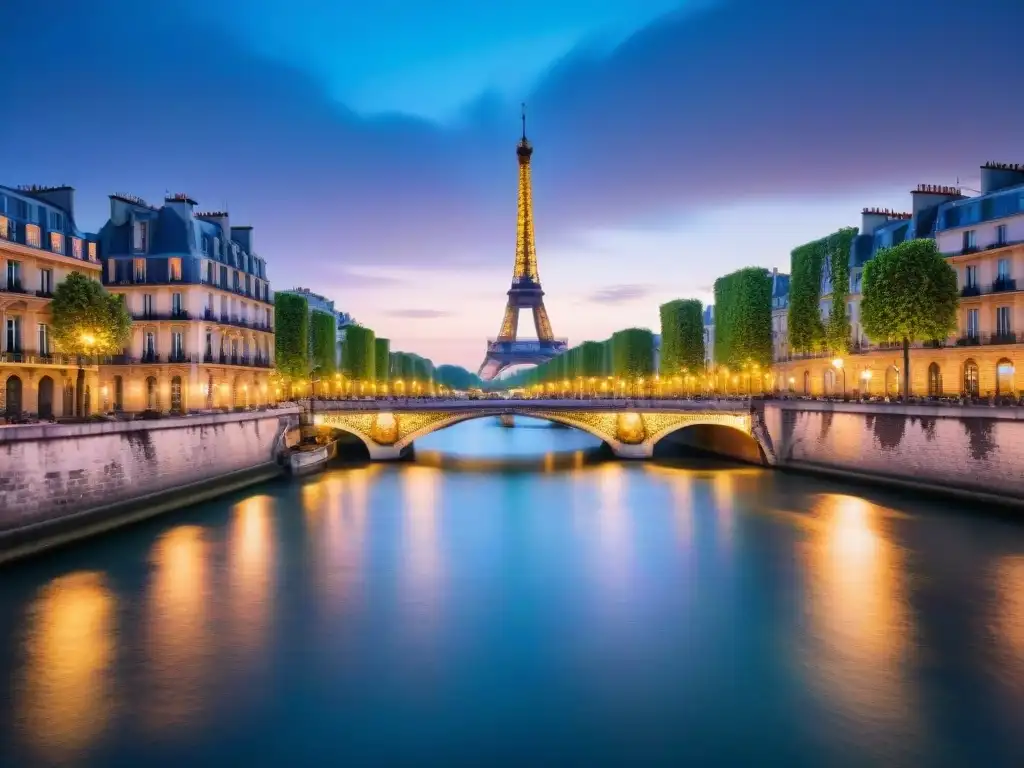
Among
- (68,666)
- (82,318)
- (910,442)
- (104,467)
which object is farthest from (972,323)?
(82,318)

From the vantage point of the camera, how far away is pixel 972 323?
50031 mm

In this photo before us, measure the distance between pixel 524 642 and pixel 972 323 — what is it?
43.6 metres

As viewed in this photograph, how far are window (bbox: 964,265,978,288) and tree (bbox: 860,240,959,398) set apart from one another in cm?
825

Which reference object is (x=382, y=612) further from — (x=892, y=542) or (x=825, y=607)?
(x=892, y=542)

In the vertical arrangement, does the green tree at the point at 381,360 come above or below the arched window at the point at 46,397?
above

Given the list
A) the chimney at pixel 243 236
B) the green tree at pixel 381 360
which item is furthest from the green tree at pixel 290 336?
the green tree at pixel 381 360

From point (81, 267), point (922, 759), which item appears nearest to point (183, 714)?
point (922, 759)

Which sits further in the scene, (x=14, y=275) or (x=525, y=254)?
(x=525, y=254)

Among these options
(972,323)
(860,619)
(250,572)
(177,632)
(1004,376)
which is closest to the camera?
(177,632)

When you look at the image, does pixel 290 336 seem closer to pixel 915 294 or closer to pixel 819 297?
pixel 819 297

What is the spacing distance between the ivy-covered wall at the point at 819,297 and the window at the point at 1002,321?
35.8 feet

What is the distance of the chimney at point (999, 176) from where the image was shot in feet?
166

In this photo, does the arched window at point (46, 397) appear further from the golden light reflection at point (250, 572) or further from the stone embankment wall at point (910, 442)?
the stone embankment wall at point (910, 442)

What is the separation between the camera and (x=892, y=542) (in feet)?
99.2
